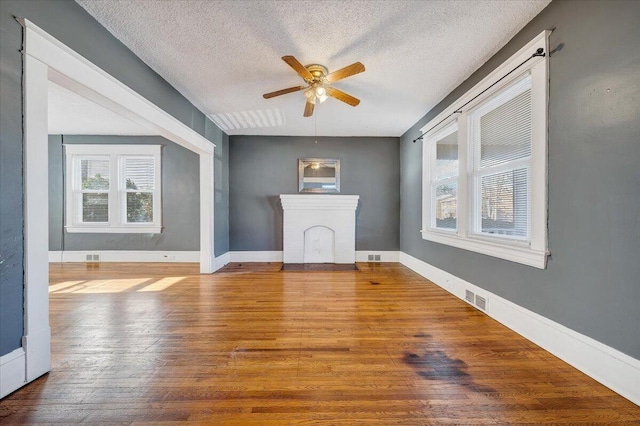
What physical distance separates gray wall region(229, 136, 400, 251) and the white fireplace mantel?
0.25 metres

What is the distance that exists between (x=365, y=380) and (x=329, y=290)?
6.20ft

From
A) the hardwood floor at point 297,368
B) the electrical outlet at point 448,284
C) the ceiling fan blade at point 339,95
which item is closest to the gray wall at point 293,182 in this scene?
the electrical outlet at point 448,284

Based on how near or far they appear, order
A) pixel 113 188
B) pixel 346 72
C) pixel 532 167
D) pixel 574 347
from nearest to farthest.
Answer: pixel 574 347 → pixel 532 167 → pixel 346 72 → pixel 113 188

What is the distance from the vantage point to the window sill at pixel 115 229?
17.4 ft

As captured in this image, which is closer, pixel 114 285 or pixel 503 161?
pixel 503 161

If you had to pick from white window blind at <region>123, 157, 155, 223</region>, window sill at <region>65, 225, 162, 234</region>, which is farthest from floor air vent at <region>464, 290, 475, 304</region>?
white window blind at <region>123, 157, 155, 223</region>

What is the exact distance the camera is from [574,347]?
176cm

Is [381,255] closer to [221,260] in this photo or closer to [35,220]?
[221,260]

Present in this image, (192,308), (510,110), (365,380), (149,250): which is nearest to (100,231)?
(149,250)

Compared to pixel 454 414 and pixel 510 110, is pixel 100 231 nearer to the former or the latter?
pixel 454 414

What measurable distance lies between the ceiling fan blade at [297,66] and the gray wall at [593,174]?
6.04 feet

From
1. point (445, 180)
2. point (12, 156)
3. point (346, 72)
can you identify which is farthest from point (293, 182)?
point (12, 156)

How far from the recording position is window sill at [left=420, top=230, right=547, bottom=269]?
203 cm

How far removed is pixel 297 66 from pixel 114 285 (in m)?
3.81
